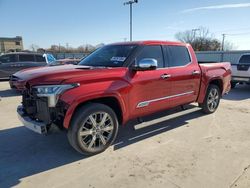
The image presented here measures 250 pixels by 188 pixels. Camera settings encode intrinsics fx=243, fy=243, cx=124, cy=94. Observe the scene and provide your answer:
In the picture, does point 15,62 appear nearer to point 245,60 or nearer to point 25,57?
point 25,57

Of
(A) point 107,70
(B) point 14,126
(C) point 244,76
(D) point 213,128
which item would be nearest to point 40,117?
(A) point 107,70

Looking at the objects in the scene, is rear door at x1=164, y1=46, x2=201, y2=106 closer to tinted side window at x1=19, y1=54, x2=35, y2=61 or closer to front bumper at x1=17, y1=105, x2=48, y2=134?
front bumper at x1=17, y1=105, x2=48, y2=134

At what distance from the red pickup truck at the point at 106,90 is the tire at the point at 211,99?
2.74 feet

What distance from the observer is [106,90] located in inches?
153

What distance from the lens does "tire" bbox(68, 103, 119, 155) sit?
3733 mm

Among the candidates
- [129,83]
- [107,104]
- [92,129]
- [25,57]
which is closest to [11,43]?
[25,57]

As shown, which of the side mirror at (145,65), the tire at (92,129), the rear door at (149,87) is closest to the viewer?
the tire at (92,129)

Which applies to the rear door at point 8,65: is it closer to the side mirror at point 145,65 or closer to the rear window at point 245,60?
the side mirror at point 145,65

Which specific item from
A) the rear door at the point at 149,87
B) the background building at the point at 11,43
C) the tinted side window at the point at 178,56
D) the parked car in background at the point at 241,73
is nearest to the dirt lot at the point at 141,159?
the rear door at the point at 149,87

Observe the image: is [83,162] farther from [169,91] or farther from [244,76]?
[244,76]

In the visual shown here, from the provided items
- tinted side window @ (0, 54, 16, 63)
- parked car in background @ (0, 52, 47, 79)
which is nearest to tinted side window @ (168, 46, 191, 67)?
parked car in background @ (0, 52, 47, 79)

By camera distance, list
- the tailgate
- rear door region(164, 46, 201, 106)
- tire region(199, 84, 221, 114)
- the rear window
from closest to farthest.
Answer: rear door region(164, 46, 201, 106) < tire region(199, 84, 221, 114) < the tailgate < the rear window

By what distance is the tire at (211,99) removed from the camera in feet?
20.8

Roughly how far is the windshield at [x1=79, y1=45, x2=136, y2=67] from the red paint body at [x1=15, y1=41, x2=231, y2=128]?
279 mm
